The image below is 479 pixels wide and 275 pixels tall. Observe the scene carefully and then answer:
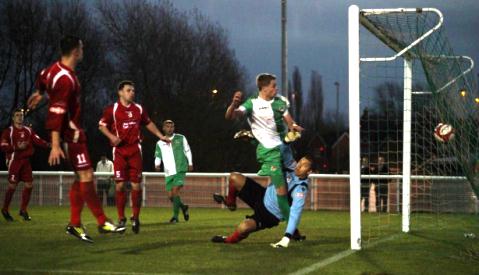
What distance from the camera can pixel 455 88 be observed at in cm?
1193

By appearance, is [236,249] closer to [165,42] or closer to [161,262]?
[161,262]

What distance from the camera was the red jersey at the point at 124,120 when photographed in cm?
1280

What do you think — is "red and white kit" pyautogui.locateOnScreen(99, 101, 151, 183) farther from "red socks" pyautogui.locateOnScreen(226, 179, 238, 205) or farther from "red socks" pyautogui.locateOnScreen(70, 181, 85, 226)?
"red socks" pyautogui.locateOnScreen(70, 181, 85, 226)

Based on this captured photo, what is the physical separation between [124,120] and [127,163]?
28.2 inches

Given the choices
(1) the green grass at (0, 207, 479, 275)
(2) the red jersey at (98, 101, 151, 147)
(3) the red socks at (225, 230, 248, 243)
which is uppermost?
(2) the red jersey at (98, 101, 151, 147)

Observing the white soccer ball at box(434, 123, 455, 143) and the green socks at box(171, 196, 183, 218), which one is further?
the green socks at box(171, 196, 183, 218)

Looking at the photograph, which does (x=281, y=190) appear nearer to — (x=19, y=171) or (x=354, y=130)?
(x=354, y=130)

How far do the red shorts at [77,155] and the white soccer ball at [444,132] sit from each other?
5.40 m

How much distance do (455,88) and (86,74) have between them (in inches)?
1210

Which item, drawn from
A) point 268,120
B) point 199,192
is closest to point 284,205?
point 268,120

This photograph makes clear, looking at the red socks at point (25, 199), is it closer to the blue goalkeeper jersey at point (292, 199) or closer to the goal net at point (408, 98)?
the goal net at point (408, 98)

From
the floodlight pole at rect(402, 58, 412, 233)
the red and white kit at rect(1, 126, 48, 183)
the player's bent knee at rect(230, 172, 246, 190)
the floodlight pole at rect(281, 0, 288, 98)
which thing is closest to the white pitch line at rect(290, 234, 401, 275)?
the player's bent knee at rect(230, 172, 246, 190)

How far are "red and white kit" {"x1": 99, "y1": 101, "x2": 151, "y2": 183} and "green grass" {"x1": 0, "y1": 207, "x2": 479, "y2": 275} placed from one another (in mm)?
1025

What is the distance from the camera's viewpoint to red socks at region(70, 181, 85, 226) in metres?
9.94
